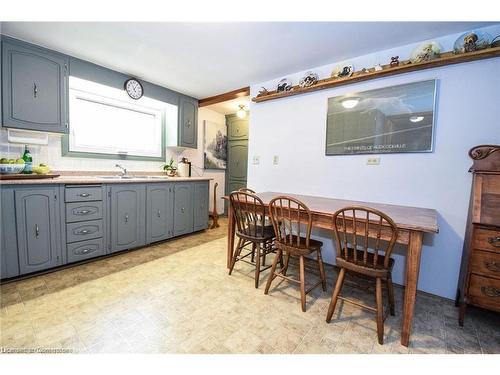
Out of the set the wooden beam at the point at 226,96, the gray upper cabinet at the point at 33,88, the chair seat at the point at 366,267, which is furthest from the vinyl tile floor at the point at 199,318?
the wooden beam at the point at 226,96

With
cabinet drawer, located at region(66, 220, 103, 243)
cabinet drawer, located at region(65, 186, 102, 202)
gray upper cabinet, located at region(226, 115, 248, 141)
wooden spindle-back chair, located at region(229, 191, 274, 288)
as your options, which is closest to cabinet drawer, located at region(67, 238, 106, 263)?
cabinet drawer, located at region(66, 220, 103, 243)

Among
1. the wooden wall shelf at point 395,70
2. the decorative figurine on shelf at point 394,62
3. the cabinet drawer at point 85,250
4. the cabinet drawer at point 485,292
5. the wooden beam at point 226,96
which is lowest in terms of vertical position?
the cabinet drawer at point 85,250

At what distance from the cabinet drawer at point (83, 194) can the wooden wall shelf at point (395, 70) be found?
2340 millimetres

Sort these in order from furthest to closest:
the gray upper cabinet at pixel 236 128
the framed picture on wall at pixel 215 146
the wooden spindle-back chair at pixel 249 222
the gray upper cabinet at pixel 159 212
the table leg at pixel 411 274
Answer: the gray upper cabinet at pixel 236 128, the framed picture on wall at pixel 215 146, the gray upper cabinet at pixel 159 212, the wooden spindle-back chair at pixel 249 222, the table leg at pixel 411 274

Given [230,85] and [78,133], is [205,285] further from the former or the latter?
[230,85]

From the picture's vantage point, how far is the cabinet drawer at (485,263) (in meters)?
1.40

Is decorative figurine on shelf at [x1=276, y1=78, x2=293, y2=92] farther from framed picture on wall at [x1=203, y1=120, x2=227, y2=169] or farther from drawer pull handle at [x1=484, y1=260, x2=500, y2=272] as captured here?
drawer pull handle at [x1=484, y1=260, x2=500, y2=272]

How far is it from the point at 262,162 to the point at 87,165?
2324mm

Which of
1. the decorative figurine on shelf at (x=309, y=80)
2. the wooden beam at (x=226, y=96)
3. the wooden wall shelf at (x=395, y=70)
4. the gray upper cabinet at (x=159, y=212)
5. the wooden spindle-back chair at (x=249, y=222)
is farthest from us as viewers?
the wooden beam at (x=226, y=96)

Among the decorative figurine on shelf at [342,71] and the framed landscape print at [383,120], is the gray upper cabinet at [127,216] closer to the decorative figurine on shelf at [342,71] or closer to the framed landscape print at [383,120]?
the framed landscape print at [383,120]

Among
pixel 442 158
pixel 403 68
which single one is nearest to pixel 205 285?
pixel 442 158

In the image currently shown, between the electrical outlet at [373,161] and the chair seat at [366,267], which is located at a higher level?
the electrical outlet at [373,161]

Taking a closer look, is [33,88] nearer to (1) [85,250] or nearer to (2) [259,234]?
(1) [85,250]

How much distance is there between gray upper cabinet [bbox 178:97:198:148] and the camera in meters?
3.55
